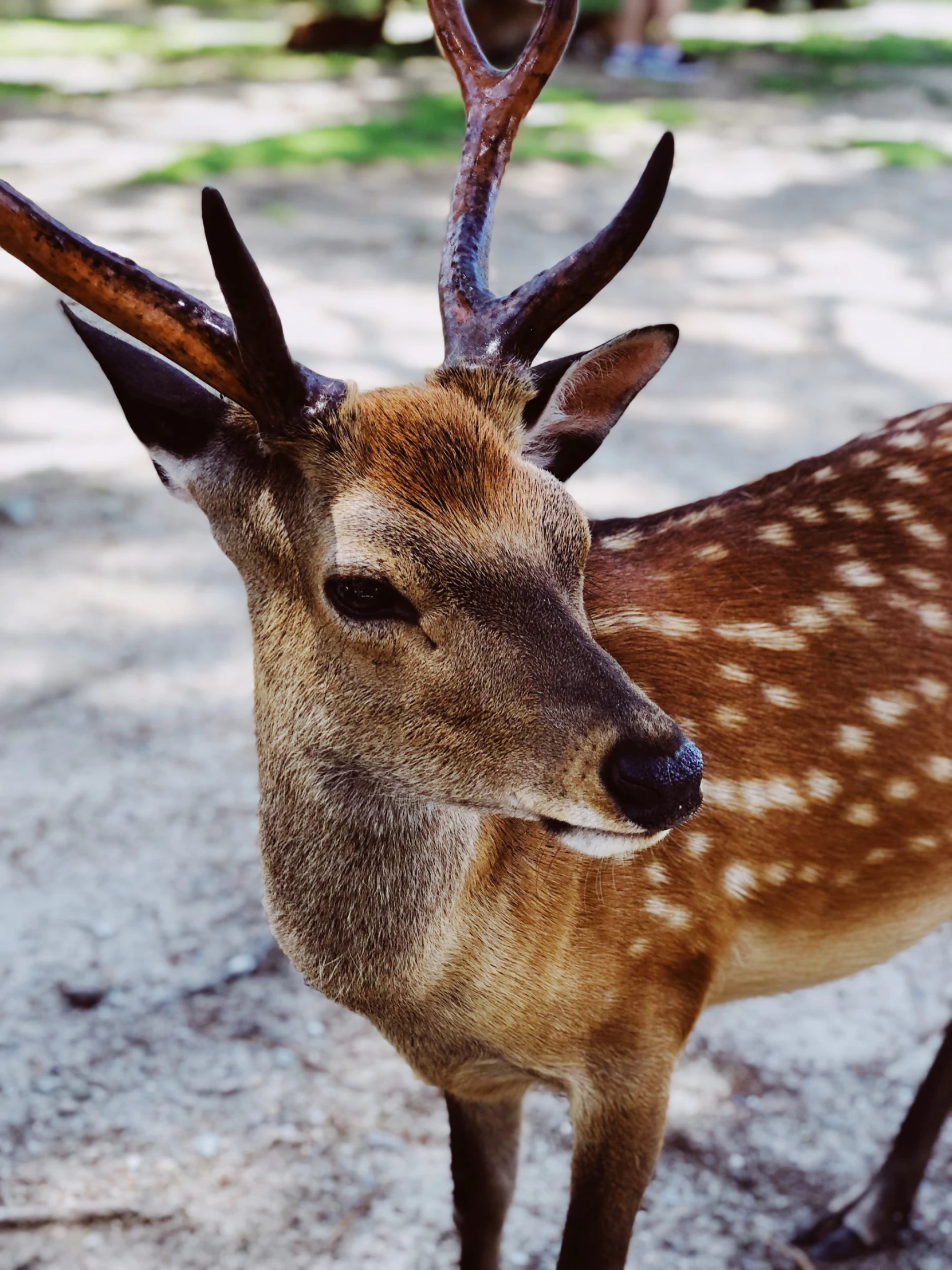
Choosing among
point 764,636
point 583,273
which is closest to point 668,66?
point 764,636

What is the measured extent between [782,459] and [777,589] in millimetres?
3670

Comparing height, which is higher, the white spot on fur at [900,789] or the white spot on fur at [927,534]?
the white spot on fur at [927,534]

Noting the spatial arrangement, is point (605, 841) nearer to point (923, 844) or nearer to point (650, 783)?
point (650, 783)

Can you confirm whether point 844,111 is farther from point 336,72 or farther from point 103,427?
point 103,427

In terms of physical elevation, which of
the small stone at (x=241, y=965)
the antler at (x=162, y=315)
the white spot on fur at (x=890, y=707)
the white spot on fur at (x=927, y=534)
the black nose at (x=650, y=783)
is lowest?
the small stone at (x=241, y=965)

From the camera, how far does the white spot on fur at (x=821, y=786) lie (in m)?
2.42

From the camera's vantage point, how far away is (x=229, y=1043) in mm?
3266

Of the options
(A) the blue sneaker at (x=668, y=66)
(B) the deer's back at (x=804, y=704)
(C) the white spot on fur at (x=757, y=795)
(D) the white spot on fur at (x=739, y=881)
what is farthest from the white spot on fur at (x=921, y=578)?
(A) the blue sneaker at (x=668, y=66)

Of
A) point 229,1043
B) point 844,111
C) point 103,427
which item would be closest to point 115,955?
point 229,1043

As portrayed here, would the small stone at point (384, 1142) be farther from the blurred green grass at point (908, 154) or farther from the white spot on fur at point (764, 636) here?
the blurred green grass at point (908, 154)

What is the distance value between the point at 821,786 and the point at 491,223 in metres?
1.15

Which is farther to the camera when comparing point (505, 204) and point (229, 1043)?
point (505, 204)

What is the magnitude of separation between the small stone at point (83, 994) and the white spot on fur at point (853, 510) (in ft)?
7.00

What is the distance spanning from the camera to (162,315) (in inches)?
75.6
